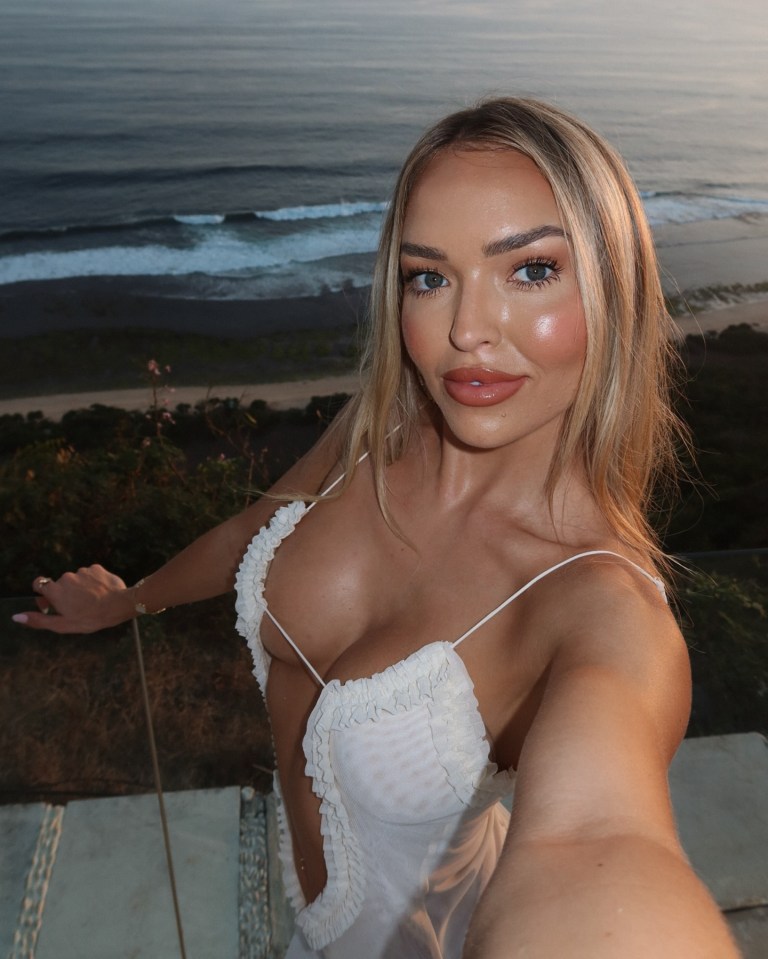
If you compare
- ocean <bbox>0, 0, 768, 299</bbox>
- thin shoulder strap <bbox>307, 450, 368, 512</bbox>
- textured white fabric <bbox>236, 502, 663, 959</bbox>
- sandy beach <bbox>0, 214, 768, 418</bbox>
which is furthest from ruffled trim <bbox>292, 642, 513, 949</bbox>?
ocean <bbox>0, 0, 768, 299</bbox>

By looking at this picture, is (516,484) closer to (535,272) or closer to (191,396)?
(535,272)

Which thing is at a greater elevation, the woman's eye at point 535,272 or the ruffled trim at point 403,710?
the woman's eye at point 535,272

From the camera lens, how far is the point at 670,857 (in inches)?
24.5

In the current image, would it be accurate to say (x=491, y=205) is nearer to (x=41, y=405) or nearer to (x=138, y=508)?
(x=138, y=508)

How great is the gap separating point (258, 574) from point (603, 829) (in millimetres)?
831

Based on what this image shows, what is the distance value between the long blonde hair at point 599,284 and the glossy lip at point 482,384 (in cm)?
11

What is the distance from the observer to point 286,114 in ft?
26.3

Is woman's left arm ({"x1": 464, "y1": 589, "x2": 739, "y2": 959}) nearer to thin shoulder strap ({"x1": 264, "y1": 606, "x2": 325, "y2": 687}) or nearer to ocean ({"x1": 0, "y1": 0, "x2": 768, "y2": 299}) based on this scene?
thin shoulder strap ({"x1": 264, "y1": 606, "x2": 325, "y2": 687})

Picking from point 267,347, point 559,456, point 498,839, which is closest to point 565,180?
point 559,456

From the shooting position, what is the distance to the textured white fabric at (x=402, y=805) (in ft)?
3.63

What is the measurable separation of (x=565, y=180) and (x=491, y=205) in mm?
99

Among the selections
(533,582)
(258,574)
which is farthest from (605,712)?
(258,574)

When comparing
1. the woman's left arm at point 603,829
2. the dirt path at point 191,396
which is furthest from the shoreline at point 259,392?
the woman's left arm at point 603,829

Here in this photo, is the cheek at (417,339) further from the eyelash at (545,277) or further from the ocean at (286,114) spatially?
the ocean at (286,114)
